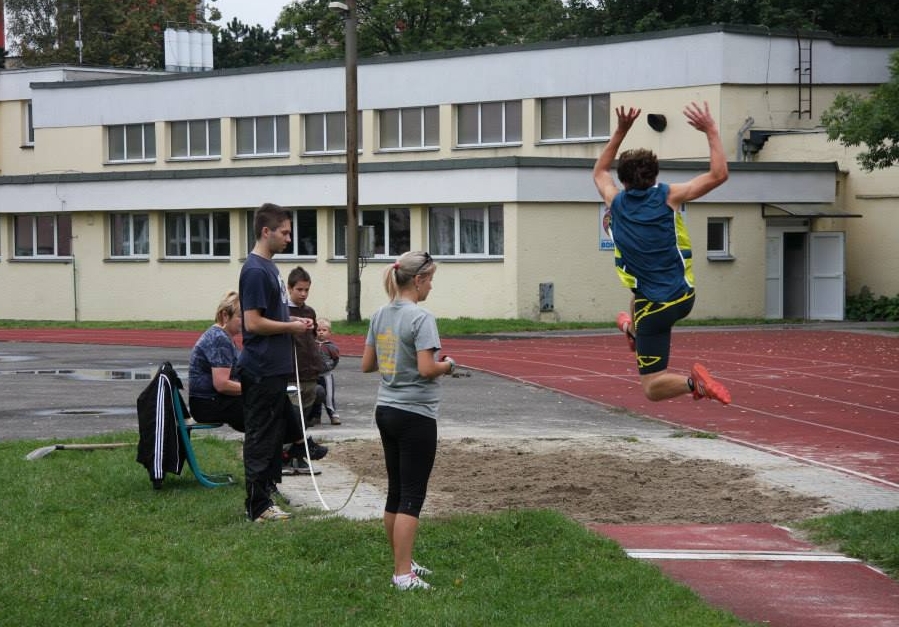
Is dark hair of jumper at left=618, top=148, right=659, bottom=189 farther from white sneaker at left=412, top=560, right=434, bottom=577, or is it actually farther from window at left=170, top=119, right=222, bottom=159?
window at left=170, top=119, right=222, bottom=159

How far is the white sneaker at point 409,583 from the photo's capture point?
24.1 ft

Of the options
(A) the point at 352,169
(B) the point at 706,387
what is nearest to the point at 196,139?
(A) the point at 352,169

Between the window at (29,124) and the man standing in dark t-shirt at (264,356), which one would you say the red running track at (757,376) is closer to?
the man standing in dark t-shirt at (264,356)

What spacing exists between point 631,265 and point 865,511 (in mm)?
2497

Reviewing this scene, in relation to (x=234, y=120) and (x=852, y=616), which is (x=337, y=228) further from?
(x=852, y=616)

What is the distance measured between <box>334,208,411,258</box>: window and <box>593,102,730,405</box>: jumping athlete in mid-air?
30128mm

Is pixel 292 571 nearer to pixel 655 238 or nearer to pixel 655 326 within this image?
pixel 655 326

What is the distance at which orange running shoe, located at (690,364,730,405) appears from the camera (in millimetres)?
8797

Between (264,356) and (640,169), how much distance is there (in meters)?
2.80

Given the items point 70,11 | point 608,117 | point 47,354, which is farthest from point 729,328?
point 70,11

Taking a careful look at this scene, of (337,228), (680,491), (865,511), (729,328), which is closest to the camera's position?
(865,511)

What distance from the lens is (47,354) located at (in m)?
28.2

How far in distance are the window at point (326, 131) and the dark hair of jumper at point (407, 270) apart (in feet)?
131

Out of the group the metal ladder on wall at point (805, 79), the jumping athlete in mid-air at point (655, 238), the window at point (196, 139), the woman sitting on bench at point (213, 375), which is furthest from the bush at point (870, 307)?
the jumping athlete in mid-air at point (655, 238)
